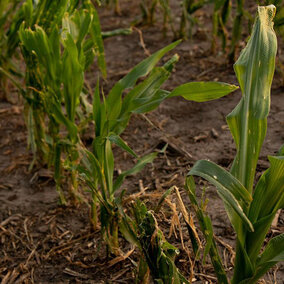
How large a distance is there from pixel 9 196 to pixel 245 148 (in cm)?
110

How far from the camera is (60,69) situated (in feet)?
5.48

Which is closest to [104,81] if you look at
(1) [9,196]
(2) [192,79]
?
(2) [192,79]

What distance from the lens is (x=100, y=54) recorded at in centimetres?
191

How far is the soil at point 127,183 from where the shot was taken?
5.16ft

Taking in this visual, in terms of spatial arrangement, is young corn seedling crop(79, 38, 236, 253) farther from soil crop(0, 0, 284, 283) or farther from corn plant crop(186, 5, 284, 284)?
corn plant crop(186, 5, 284, 284)

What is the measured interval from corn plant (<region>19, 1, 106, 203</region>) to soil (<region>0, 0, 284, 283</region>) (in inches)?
6.2

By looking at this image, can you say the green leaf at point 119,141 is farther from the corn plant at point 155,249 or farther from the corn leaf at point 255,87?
the corn leaf at point 255,87

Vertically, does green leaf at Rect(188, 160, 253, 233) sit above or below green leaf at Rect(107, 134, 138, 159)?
above

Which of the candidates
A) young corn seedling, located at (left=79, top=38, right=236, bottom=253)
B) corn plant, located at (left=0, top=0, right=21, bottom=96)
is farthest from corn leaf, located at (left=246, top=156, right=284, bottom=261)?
corn plant, located at (left=0, top=0, right=21, bottom=96)

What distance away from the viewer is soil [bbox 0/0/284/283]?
1574mm

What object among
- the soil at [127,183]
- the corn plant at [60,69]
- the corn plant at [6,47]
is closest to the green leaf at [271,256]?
the soil at [127,183]

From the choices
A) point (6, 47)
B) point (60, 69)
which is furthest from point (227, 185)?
point (6, 47)

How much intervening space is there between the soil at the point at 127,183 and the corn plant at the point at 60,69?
157 mm

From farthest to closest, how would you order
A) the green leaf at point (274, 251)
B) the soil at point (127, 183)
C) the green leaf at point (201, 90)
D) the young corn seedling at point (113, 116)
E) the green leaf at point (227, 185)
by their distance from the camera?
the soil at point (127, 183) → the young corn seedling at point (113, 116) → the green leaf at point (201, 90) → the green leaf at point (274, 251) → the green leaf at point (227, 185)
